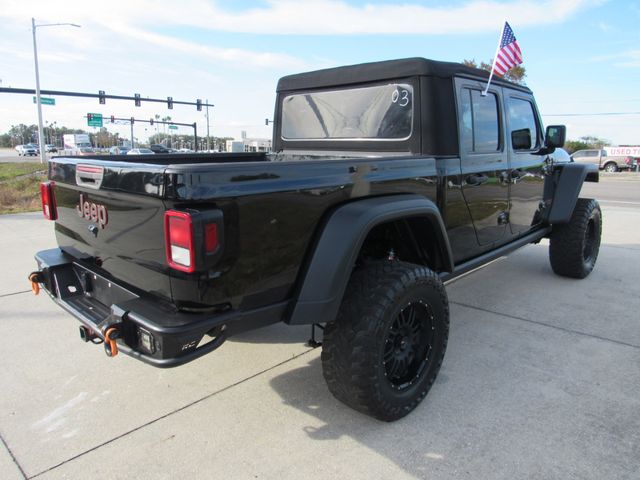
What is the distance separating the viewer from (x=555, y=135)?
14.4ft

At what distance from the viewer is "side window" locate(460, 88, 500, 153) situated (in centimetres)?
330

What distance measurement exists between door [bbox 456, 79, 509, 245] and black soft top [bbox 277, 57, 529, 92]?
0.10 meters

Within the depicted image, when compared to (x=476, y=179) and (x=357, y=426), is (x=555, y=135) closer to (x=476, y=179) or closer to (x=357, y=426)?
(x=476, y=179)

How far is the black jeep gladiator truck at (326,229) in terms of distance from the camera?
6.27 feet

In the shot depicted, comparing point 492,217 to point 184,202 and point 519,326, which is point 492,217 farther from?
point 184,202

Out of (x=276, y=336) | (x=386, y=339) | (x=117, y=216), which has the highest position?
(x=117, y=216)

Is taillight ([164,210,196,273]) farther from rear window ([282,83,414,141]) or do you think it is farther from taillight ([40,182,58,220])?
rear window ([282,83,414,141])

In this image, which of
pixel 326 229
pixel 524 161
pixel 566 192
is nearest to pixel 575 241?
pixel 566 192

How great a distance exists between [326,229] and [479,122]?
189 centimetres

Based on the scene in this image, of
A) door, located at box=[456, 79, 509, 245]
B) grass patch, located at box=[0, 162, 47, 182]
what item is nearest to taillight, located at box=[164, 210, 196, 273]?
door, located at box=[456, 79, 509, 245]

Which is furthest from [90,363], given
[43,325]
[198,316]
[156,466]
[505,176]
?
[505,176]

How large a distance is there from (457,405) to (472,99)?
2097 millimetres

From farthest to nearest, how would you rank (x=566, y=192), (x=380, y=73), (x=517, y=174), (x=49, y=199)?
(x=566, y=192) → (x=517, y=174) → (x=380, y=73) → (x=49, y=199)

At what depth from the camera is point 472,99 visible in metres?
3.39
